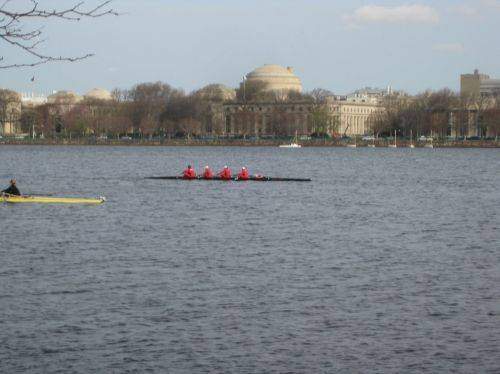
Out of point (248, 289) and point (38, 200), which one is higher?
point (38, 200)

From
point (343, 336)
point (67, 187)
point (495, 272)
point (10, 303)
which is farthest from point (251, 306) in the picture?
point (67, 187)

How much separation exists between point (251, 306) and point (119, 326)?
13.9ft

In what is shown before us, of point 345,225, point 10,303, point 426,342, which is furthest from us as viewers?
point 345,225

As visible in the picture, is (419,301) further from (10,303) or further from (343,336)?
(10,303)

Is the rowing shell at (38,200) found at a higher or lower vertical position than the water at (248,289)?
higher

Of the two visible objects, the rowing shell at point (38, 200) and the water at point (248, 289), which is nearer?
the water at point (248, 289)

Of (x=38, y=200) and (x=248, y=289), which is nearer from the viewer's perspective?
(x=248, y=289)

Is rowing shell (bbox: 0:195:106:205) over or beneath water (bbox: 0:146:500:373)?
over

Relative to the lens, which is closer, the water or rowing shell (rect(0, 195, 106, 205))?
the water

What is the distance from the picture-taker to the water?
26203mm

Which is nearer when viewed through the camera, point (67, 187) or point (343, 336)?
point (343, 336)

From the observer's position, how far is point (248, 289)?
34.0 meters

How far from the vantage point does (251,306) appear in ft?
103

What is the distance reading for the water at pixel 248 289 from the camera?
26203mm
